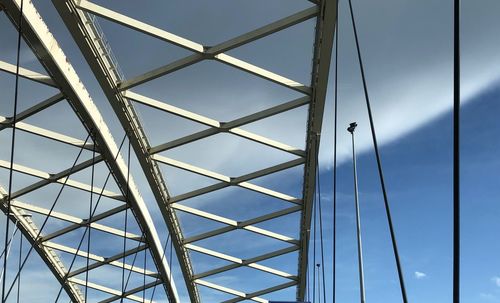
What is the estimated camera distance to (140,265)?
3475 cm

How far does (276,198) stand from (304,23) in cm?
1187

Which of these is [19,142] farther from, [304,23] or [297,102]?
[304,23]

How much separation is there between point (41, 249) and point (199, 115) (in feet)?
57.0

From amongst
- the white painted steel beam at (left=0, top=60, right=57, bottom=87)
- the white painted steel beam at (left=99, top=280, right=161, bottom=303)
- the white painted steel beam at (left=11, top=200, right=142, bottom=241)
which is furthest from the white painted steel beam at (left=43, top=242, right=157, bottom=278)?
the white painted steel beam at (left=0, top=60, right=57, bottom=87)

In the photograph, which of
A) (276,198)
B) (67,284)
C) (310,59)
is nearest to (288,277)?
(276,198)

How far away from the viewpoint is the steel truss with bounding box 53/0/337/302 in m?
14.9

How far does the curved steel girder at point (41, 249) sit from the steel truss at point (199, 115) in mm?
7956

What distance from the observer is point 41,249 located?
102ft

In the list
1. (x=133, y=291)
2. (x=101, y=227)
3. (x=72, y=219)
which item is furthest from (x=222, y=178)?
(x=133, y=291)

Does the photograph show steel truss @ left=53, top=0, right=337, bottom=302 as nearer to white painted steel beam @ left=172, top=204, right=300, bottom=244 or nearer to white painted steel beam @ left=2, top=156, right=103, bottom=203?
white painted steel beam @ left=172, top=204, right=300, bottom=244

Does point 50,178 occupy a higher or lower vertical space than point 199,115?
lower

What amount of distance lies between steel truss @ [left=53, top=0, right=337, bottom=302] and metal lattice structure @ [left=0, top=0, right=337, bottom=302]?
3 centimetres

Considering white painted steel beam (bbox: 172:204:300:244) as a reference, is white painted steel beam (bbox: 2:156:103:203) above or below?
above

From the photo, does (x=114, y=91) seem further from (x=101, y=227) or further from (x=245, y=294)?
(x=245, y=294)
